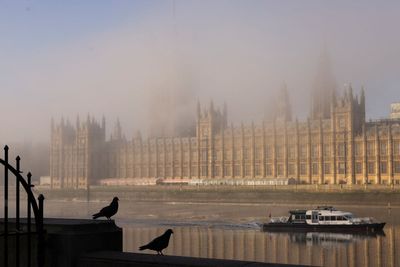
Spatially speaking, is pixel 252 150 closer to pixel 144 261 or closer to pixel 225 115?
pixel 225 115

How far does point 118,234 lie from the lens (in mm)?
10234

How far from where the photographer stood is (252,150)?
114 m

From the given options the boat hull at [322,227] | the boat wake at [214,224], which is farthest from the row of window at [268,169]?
the boat hull at [322,227]

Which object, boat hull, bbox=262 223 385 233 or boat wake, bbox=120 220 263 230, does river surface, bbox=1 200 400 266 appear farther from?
boat hull, bbox=262 223 385 233

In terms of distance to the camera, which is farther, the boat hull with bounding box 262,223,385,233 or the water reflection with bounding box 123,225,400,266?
the boat hull with bounding box 262,223,385,233

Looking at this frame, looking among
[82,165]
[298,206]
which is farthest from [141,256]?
[82,165]

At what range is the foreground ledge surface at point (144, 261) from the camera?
847cm

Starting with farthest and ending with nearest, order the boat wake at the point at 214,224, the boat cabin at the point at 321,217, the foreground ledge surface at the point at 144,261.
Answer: the boat wake at the point at 214,224 → the boat cabin at the point at 321,217 → the foreground ledge surface at the point at 144,261

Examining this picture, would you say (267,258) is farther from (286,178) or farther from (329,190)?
(286,178)

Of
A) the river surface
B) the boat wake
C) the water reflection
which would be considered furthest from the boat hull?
the boat wake

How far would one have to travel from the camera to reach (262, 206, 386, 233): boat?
47197mm

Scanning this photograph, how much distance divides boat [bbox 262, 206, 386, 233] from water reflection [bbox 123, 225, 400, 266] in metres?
1.64

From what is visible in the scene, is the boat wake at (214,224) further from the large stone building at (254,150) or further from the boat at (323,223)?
the large stone building at (254,150)

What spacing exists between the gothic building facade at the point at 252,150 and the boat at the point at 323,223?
48.0 m
